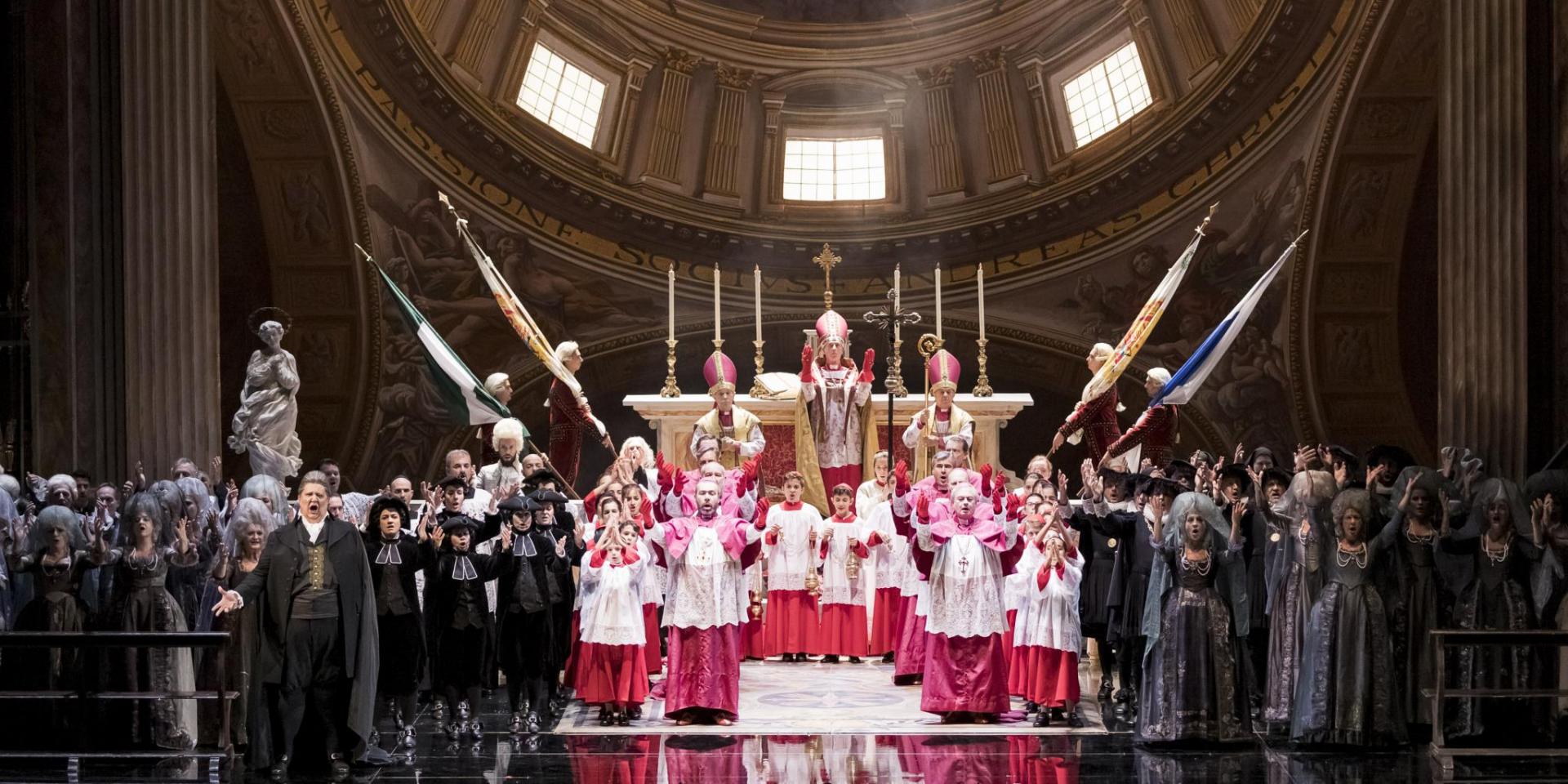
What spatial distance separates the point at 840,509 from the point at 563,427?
2.91 m

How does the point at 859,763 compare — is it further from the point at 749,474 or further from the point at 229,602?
the point at 229,602

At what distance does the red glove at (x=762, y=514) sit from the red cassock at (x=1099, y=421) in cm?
352

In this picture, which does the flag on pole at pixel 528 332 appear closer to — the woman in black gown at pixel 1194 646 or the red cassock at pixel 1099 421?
the red cassock at pixel 1099 421

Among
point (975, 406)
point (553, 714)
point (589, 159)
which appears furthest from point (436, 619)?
point (589, 159)

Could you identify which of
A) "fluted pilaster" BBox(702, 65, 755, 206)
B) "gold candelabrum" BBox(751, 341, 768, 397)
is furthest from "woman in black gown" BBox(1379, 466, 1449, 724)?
"fluted pilaster" BBox(702, 65, 755, 206)

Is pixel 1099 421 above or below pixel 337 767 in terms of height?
above

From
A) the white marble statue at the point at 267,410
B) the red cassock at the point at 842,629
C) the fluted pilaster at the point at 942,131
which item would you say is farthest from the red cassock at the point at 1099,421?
the fluted pilaster at the point at 942,131

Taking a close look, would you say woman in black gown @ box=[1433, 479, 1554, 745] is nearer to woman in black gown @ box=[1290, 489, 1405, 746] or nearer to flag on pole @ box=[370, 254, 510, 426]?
woman in black gown @ box=[1290, 489, 1405, 746]

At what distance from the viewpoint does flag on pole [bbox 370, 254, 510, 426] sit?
A: 1468cm

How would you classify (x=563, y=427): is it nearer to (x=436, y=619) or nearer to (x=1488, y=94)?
(x=436, y=619)

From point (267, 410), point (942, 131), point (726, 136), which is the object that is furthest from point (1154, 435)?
point (726, 136)

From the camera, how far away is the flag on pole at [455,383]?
14.7m

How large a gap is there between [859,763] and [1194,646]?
1.88 m

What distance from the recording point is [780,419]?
634 inches
